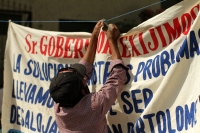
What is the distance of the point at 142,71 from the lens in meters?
2.56

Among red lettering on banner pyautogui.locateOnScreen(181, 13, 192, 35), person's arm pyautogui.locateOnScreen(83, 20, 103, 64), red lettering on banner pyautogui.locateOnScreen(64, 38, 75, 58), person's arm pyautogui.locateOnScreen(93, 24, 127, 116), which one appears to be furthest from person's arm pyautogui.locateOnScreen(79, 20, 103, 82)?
red lettering on banner pyautogui.locateOnScreen(181, 13, 192, 35)

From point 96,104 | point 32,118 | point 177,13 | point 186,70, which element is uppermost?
point 177,13

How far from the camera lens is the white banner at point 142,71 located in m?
2.29

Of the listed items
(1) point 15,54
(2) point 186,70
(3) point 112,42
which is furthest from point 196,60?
(1) point 15,54

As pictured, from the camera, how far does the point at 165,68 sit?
2422 mm

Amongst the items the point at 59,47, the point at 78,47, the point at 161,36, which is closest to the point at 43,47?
the point at 59,47

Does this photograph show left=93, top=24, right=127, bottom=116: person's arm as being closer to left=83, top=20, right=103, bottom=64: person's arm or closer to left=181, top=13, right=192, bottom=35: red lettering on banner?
left=83, top=20, right=103, bottom=64: person's arm

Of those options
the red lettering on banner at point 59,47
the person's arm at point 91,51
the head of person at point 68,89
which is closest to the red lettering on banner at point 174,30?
the person's arm at point 91,51

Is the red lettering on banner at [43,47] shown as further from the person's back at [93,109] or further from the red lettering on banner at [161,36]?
the red lettering on banner at [161,36]

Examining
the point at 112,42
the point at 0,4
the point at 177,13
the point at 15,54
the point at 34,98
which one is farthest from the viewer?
the point at 0,4

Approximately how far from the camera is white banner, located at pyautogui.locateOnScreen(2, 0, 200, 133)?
2.29 m

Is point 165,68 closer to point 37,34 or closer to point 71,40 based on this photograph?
point 71,40

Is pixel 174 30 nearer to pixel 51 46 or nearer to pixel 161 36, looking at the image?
pixel 161 36

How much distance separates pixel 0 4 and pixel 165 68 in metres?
4.24
